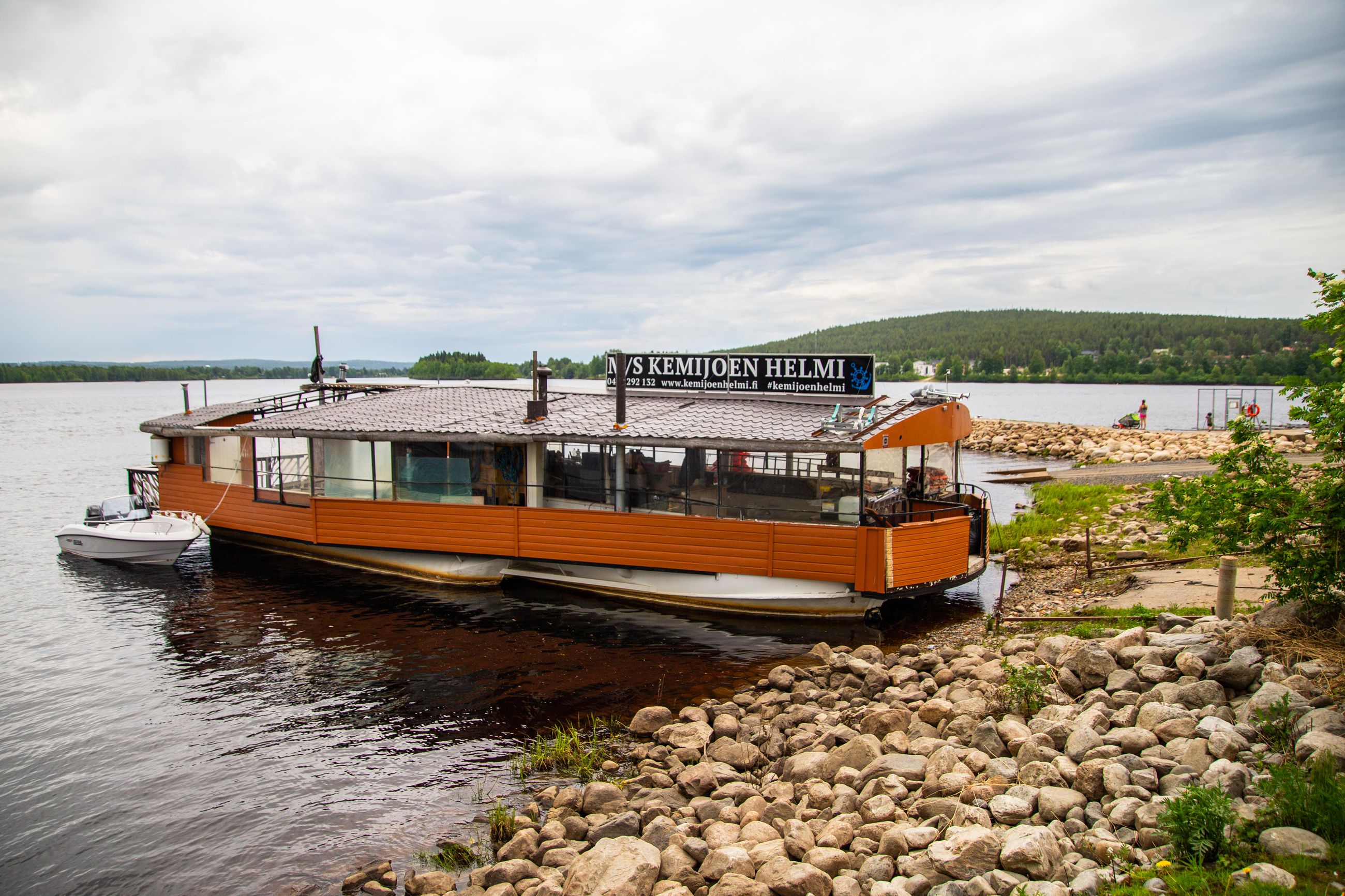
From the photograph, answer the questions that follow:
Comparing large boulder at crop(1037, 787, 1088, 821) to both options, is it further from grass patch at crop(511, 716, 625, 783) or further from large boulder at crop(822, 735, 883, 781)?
grass patch at crop(511, 716, 625, 783)

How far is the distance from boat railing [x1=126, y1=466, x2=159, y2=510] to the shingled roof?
431cm

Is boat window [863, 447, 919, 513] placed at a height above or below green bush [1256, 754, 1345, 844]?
above

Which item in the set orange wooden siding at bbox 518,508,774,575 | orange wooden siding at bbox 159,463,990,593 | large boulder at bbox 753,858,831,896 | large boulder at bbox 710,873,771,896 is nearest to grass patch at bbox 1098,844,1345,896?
large boulder at bbox 753,858,831,896

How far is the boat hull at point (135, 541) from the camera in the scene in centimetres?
2256

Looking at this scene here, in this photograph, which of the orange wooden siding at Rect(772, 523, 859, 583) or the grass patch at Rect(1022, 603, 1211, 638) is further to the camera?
the orange wooden siding at Rect(772, 523, 859, 583)

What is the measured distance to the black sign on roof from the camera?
734 inches

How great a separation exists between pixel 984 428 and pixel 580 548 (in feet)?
183

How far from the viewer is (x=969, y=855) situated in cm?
636

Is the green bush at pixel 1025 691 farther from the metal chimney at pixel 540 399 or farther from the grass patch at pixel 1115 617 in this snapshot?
the metal chimney at pixel 540 399

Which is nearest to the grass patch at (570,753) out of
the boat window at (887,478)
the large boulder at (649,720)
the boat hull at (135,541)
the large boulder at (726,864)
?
the large boulder at (649,720)

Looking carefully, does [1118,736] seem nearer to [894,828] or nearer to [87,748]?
[894,828]

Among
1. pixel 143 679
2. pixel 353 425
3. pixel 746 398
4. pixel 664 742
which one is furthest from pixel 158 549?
pixel 664 742

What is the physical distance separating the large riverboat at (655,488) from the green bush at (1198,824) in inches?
369

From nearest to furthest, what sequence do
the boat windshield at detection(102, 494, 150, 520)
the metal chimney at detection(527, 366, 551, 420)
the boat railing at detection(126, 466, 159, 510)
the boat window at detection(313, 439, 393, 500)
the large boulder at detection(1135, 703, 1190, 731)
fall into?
the large boulder at detection(1135, 703, 1190, 731)
the metal chimney at detection(527, 366, 551, 420)
the boat window at detection(313, 439, 393, 500)
the boat windshield at detection(102, 494, 150, 520)
the boat railing at detection(126, 466, 159, 510)
